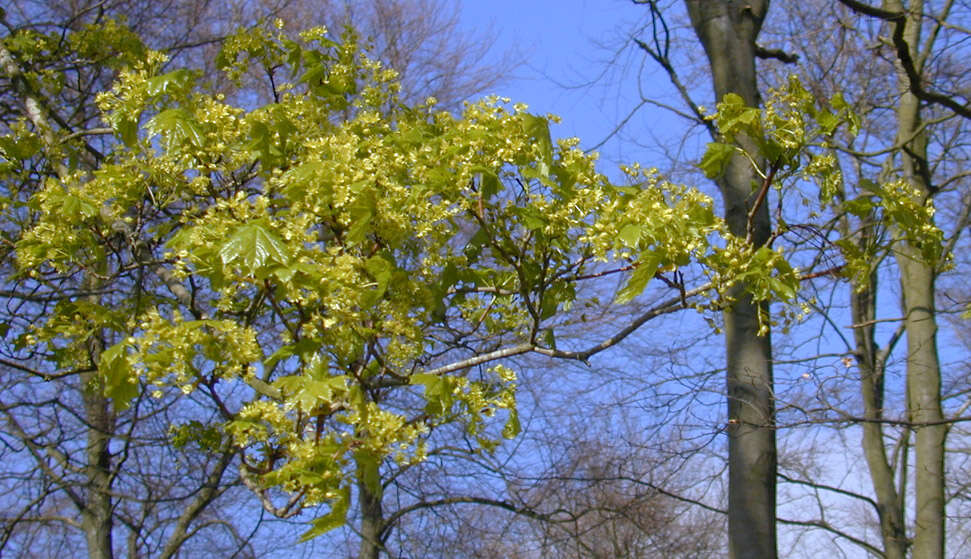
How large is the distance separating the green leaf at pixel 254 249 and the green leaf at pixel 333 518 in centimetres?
62

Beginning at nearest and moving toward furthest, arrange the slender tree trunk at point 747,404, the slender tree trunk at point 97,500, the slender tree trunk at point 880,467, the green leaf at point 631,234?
the green leaf at point 631,234, the slender tree trunk at point 747,404, the slender tree trunk at point 97,500, the slender tree trunk at point 880,467

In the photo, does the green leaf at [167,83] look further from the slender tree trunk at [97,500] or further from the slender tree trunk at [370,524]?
the slender tree trunk at [370,524]

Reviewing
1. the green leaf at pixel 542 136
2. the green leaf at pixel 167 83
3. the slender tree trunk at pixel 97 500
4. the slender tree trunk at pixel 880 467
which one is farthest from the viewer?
the slender tree trunk at pixel 880 467

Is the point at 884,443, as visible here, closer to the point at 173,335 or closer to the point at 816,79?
the point at 816,79

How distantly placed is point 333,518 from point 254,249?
0.72 metres

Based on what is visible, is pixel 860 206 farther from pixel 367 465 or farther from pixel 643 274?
pixel 367 465

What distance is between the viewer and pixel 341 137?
3256 millimetres

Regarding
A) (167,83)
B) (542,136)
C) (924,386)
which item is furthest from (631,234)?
(924,386)

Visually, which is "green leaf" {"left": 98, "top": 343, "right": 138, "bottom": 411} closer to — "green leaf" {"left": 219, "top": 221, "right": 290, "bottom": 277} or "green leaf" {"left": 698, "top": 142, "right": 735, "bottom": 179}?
"green leaf" {"left": 219, "top": 221, "right": 290, "bottom": 277}

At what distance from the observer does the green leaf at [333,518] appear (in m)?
2.38

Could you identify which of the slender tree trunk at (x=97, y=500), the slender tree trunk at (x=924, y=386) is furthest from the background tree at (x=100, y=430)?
the slender tree trunk at (x=924, y=386)

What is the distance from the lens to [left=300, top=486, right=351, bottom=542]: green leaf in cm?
238

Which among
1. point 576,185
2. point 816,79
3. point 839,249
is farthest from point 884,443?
point 576,185

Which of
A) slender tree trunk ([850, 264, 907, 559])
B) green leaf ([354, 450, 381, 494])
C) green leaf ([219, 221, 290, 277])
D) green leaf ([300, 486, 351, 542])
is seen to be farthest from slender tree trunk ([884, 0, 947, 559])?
green leaf ([219, 221, 290, 277])
